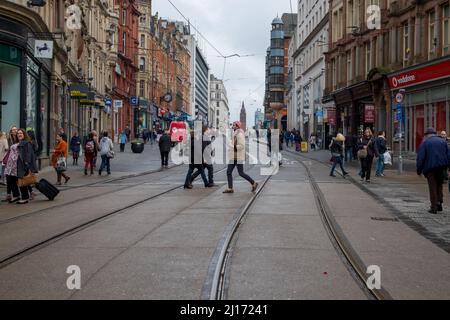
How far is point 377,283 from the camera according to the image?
21.9ft

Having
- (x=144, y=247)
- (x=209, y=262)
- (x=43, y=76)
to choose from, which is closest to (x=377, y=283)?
(x=209, y=262)

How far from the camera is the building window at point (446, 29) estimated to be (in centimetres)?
2959

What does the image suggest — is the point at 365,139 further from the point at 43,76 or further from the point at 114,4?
the point at 114,4

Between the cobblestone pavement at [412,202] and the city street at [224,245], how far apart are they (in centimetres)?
4

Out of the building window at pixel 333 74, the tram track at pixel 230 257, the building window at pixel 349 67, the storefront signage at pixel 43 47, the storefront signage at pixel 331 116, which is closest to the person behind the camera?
the tram track at pixel 230 257

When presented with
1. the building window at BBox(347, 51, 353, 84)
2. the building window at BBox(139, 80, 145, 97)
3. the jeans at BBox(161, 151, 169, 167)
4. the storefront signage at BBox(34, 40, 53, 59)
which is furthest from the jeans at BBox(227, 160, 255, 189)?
the building window at BBox(139, 80, 145, 97)

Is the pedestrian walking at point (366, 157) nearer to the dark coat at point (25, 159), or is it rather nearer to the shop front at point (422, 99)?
the shop front at point (422, 99)

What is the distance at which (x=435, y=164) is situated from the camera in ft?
43.5

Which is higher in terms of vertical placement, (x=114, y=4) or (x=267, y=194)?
(x=114, y=4)

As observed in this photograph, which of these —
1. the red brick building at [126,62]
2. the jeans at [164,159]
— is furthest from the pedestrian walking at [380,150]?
the red brick building at [126,62]

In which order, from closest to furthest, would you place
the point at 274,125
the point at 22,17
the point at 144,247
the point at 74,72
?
the point at 144,247 → the point at 22,17 → the point at 74,72 → the point at 274,125

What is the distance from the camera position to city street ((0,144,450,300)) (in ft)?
21.1
